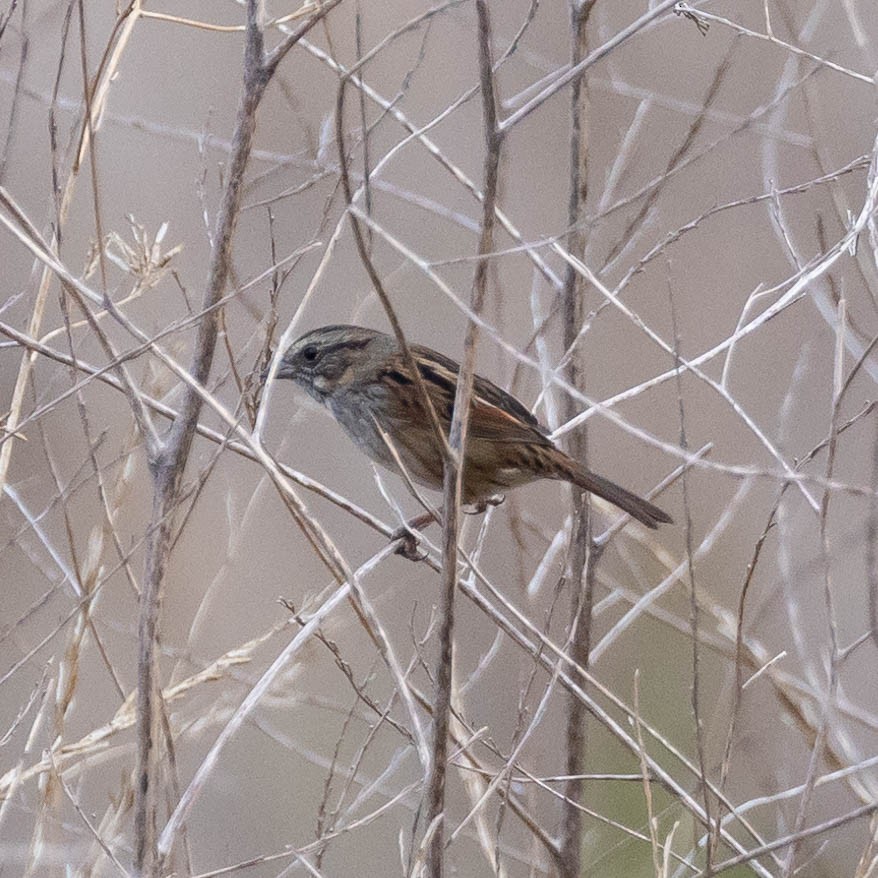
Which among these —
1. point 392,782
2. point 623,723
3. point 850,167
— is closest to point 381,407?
point 850,167

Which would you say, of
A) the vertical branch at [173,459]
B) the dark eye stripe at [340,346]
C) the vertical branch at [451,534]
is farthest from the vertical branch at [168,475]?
the dark eye stripe at [340,346]

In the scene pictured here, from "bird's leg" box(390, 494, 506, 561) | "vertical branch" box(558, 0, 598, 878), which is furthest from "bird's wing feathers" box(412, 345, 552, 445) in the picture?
"vertical branch" box(558, 0, 598, 878)

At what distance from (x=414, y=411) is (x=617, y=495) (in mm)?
797

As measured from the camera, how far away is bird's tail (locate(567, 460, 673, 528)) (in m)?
3.43

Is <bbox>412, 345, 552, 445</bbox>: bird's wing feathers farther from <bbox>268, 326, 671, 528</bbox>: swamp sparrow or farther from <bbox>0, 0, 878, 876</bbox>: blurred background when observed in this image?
<bbox>0, 0, 878, 876</bbox>: blurred background

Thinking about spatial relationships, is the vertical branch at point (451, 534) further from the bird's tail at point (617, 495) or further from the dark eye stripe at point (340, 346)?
the dark eye stripe at point (340, 346)

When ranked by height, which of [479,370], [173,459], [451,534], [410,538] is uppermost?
[479,370]

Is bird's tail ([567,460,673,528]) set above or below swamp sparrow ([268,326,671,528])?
below

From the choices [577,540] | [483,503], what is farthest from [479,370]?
[577,540]

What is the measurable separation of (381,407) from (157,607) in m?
1.75

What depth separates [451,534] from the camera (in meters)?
2.12

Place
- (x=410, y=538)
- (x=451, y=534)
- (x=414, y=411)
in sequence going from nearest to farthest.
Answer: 1. (x=451, y=534)
2. (x=410, y=538)
3. (x=414, y=411)

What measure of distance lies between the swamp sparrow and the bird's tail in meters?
0.02

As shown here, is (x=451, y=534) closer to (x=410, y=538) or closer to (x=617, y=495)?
(x=410, y=538)
